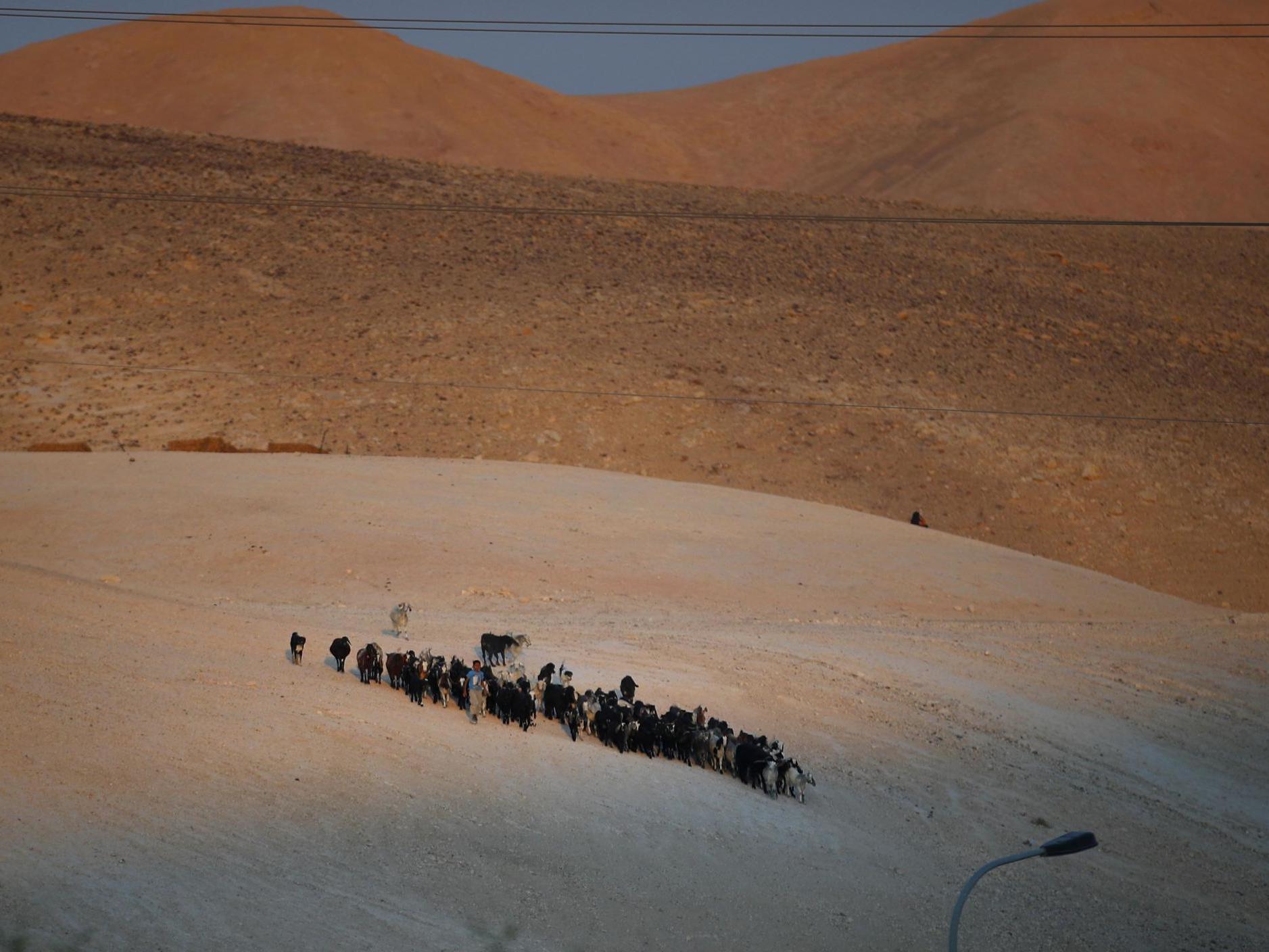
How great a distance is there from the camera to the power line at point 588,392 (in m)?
42.7

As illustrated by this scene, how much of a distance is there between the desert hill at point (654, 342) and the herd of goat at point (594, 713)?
22901 millimetres

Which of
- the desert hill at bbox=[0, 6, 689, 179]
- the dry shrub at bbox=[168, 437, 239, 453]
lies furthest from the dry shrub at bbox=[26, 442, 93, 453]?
the desert hill at bbox=[0, 6, 689, 179]

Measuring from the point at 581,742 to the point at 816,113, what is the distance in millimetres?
126390

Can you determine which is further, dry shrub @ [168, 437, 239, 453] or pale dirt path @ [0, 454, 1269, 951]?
dry shrub @ [168, 437, 239, 453]

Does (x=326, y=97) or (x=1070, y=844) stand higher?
(x=326, y=97)

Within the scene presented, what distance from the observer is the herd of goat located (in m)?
15.3

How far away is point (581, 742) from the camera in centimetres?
1605

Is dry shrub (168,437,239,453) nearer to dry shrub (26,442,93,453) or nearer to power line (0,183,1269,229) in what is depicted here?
dry shrub (26,442,93,453)

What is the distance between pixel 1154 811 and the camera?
56.4ft

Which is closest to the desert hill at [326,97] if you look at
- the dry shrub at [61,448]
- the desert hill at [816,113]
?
the desert hill at [816,113]

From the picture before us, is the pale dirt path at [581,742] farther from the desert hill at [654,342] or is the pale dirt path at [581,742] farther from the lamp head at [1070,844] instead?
the desert hill at [654,342]

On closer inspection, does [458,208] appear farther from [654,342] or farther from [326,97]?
[326,97]

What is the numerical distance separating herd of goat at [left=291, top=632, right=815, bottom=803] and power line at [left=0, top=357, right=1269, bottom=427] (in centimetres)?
2636

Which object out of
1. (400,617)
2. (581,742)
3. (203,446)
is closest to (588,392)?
(203,446)
